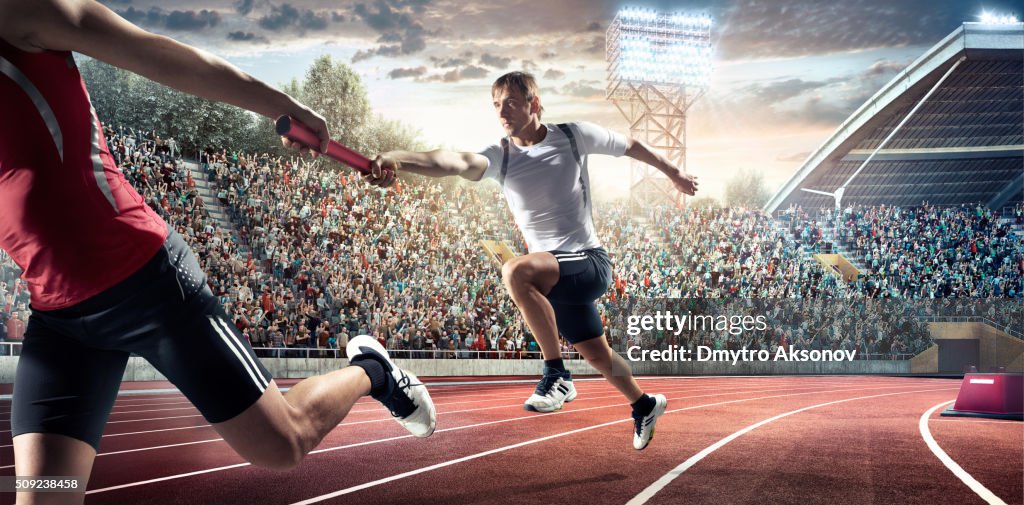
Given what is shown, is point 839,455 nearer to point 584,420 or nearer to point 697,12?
point 584,420

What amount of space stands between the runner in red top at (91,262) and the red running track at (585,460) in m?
1.54

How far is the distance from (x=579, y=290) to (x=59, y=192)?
1.96 m

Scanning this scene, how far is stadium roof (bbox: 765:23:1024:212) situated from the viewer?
1249cm

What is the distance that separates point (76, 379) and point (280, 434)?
1.30ft

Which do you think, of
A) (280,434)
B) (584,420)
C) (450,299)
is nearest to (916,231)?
(450,299)

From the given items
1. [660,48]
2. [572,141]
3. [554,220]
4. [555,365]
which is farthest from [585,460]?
[660,48]

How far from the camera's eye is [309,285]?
28.6ft

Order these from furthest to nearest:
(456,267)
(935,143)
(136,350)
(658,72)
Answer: (935,143), (456,267), (658,72), (136,350)

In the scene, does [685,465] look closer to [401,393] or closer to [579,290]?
[579,290]

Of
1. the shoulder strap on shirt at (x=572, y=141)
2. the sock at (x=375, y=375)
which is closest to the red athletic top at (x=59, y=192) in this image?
the sock at (x=375, y=375)

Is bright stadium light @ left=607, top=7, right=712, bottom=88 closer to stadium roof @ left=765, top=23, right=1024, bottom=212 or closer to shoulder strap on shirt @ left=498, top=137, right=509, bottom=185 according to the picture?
shoulder strap on shirt @ left=498, top=137, right=509, bottom=185

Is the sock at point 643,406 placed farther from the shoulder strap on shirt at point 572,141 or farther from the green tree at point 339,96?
the green tree at point 339,96

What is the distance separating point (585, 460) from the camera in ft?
12.6

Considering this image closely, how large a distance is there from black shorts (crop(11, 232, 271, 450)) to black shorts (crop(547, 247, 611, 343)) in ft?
5.21
